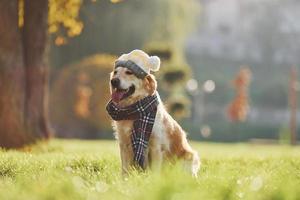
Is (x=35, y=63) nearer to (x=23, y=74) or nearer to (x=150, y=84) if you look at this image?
(x=23, y=74)

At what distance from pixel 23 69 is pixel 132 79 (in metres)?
7.75

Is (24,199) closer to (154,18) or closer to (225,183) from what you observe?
(225,183)

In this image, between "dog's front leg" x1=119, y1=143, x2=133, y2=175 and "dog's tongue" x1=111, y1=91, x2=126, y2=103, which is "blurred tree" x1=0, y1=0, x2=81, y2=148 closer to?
"dog's front leg" x1=119, y1=143, x2=133, y2=175

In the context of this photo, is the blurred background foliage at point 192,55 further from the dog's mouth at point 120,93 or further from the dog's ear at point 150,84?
the dog's mouth at point 120,93

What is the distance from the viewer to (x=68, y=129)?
4494 centimetres

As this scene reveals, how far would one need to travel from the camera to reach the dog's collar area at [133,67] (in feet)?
26.0

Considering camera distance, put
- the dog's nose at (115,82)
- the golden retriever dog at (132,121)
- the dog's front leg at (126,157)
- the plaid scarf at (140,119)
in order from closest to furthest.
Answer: the dog's nose at (115,82) → the golden retriever dog at (132,121) → the plaid scarf at (140,119) → the dog's front leg at (126,157)

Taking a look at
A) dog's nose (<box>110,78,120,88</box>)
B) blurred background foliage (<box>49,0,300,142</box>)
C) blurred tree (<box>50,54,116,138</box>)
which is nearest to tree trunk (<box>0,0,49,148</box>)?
blurred background foliage (<box>49,0,300,142</box>)

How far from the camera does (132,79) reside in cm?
799

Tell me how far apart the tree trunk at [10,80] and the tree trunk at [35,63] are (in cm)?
63

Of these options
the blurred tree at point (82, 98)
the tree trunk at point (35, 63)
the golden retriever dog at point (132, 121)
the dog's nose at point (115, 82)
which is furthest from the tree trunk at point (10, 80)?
the blurred tree at point (82, 98)

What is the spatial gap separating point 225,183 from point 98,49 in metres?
38.6

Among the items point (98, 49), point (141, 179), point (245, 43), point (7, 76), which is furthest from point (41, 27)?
point (245, 43)

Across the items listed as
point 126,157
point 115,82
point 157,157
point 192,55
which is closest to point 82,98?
point 126,157
